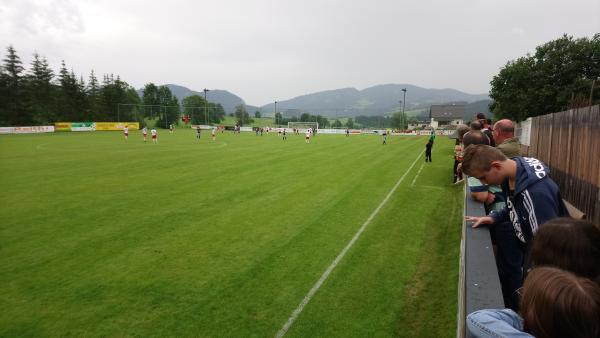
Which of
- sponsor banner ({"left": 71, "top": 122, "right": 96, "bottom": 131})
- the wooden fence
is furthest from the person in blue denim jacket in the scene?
sponsor banner ({"left": 71, "top": 122, "right": 96, "bottom": 131})

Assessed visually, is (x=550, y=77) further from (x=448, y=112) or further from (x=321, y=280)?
(x=448, y=112)

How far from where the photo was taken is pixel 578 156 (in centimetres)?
812

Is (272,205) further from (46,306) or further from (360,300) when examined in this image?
(46,306)

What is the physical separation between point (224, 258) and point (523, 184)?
5666 mm

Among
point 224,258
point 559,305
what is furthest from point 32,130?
point 559,305

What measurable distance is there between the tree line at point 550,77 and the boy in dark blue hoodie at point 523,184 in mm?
38262

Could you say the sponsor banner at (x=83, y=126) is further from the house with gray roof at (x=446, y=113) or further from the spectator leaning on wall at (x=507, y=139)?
the house with gray roof at (x=446, y=113)

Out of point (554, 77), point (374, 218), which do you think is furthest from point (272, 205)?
point (554, 77)

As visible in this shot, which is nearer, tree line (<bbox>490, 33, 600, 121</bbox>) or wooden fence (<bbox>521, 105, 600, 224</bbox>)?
wooden fence (<bbox>521, 105, 600, 224</bbox>)

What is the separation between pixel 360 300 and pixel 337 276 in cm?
84

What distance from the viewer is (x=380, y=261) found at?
6.98 meters

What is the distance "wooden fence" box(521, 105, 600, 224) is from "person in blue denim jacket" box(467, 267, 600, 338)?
6.21m

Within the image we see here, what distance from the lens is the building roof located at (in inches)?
4021

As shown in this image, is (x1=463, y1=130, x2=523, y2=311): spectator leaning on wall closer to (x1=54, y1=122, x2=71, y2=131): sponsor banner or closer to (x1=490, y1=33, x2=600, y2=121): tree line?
(x1=490, y1=33, x2=600, y2=121): tree line
